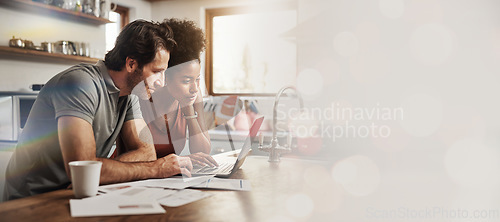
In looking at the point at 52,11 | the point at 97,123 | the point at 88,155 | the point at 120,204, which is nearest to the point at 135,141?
the point at 97,123

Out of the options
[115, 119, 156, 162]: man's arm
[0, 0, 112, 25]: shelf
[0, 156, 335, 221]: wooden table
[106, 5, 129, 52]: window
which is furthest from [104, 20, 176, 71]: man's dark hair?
[106, 5, 129, 52]: window

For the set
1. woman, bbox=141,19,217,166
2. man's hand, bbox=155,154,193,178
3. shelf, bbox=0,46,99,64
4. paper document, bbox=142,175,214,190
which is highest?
shelf, bbox=0,46,99,64

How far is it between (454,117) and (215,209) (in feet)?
12.6

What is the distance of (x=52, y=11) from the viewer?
369cm

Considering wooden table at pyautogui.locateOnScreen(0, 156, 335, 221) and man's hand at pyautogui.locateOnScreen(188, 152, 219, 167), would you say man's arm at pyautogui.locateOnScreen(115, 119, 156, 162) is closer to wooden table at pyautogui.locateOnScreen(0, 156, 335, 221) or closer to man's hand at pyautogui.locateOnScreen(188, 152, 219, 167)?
man's hand at pyautogui.locateOnScreen(188, 152, 219, 167)

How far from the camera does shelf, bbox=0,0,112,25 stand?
3.37 metres

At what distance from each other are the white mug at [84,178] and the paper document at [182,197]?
0.57ft

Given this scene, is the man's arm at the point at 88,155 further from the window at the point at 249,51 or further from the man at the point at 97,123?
the window at the point at 249,51

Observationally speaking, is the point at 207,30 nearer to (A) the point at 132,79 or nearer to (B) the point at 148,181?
(A) the point at 132,79

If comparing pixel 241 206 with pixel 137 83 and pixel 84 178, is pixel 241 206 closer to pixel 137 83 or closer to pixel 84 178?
pixel 84 178

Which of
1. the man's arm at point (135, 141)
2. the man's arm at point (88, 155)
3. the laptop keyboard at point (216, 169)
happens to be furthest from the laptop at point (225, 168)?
the man's arm at point (135, 141)

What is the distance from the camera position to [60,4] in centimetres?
364

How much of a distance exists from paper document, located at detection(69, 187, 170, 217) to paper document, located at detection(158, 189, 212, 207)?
0.07 ft

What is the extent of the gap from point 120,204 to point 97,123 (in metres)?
0.60
